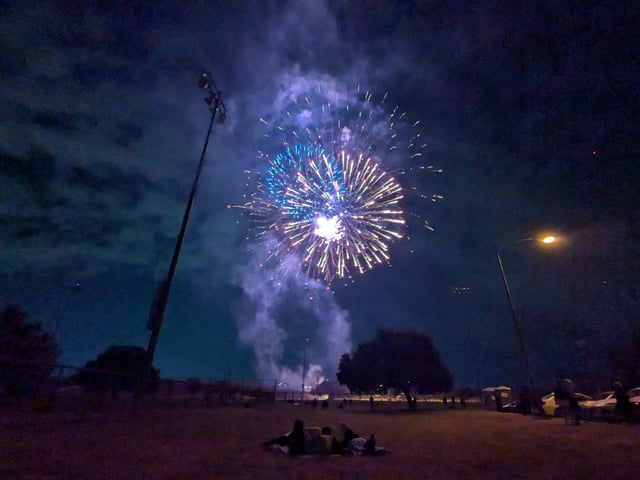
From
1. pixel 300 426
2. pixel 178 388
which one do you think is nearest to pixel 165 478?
pixel 300 426

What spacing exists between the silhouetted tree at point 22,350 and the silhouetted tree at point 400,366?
3422 cm

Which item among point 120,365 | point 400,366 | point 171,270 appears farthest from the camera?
point 120,365

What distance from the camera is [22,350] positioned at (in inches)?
1332

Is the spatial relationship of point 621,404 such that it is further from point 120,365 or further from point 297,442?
point 120,365

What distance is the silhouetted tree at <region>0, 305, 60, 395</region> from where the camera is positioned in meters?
31.2

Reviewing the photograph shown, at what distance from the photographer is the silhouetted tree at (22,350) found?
103ft

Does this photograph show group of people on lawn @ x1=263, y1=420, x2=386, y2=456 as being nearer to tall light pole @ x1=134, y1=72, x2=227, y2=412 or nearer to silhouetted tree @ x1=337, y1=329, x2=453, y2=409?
tall light pole @ x1=134, y1=72, x2=227, y2=412

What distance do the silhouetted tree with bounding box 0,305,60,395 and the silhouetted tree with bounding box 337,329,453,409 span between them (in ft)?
112

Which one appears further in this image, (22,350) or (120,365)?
(120,365)

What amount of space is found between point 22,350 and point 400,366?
1613 inches

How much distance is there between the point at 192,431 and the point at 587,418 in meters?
21.6

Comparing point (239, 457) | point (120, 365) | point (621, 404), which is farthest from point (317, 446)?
point (120, 365)

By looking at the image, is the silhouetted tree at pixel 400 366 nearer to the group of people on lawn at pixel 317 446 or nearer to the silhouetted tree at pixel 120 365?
the silhouetted tree at pixel 120 365

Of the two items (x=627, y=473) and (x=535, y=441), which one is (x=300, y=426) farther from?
(x=535, y=441)
